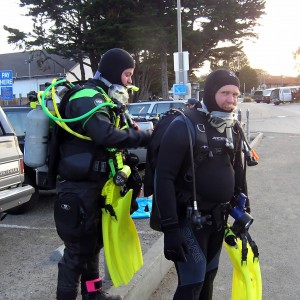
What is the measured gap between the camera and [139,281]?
3398 millimetres

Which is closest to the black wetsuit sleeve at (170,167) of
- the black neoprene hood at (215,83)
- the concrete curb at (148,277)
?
the black neoprene hood at (215,83)

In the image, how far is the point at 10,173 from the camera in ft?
14.9

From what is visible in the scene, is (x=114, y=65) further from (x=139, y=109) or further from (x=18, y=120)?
(x=139, y=109)

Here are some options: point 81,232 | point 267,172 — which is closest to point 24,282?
point 81,232

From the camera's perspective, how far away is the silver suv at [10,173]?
4.37 meters

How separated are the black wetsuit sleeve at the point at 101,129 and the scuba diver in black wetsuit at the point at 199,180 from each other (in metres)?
0.26

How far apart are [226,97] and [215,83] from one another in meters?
0.11

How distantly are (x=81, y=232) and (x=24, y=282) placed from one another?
53.0 inches

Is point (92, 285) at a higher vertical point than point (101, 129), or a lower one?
lower

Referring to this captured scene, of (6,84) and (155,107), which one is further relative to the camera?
(6,84)

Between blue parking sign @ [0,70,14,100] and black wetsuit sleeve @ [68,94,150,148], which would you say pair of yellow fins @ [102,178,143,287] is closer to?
black wetsuit sleeve @ [68,94,150,148]

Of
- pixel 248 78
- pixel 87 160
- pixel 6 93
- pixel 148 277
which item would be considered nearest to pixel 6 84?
pixel 6 93

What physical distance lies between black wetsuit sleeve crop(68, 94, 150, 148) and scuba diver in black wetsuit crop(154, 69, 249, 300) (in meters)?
0.26

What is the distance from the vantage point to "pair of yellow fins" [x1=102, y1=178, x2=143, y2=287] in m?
2.71
